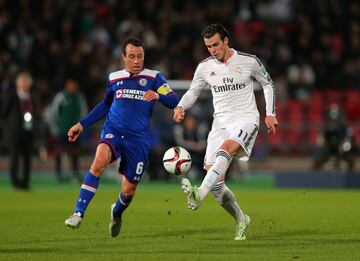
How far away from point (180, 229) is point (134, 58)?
2.30 m

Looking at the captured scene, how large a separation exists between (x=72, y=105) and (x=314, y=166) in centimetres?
586

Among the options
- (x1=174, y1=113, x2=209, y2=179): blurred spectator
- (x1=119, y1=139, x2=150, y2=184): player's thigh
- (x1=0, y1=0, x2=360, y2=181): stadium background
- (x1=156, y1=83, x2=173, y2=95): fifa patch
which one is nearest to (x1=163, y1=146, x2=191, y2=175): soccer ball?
(x1=119, y1=139, x2=150, y2=184): player's thigh

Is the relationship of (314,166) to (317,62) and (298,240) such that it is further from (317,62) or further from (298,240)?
(298,240)

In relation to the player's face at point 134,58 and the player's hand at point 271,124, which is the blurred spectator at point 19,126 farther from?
the player's hand at point 271,124

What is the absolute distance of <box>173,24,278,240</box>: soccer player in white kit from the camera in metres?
10.4

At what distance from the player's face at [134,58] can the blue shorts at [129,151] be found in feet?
2.35

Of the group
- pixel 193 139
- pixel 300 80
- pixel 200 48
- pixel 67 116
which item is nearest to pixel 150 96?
pixel 67 116

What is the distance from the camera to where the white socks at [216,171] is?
974 centimetres

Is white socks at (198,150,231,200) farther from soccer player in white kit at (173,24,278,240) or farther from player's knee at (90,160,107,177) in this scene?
player's knee at (90,160,107,177)

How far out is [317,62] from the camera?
88.5 ft

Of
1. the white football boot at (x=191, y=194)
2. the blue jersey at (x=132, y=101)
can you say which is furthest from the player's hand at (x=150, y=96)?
the white football boot at (x=191, y=194)

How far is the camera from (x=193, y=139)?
21.6m

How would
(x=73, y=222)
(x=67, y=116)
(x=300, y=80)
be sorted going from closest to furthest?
(x=73, y=222)
(x=67, y=116)
(x=300, y=80)

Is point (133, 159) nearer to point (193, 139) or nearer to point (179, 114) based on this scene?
point (179, 114)
